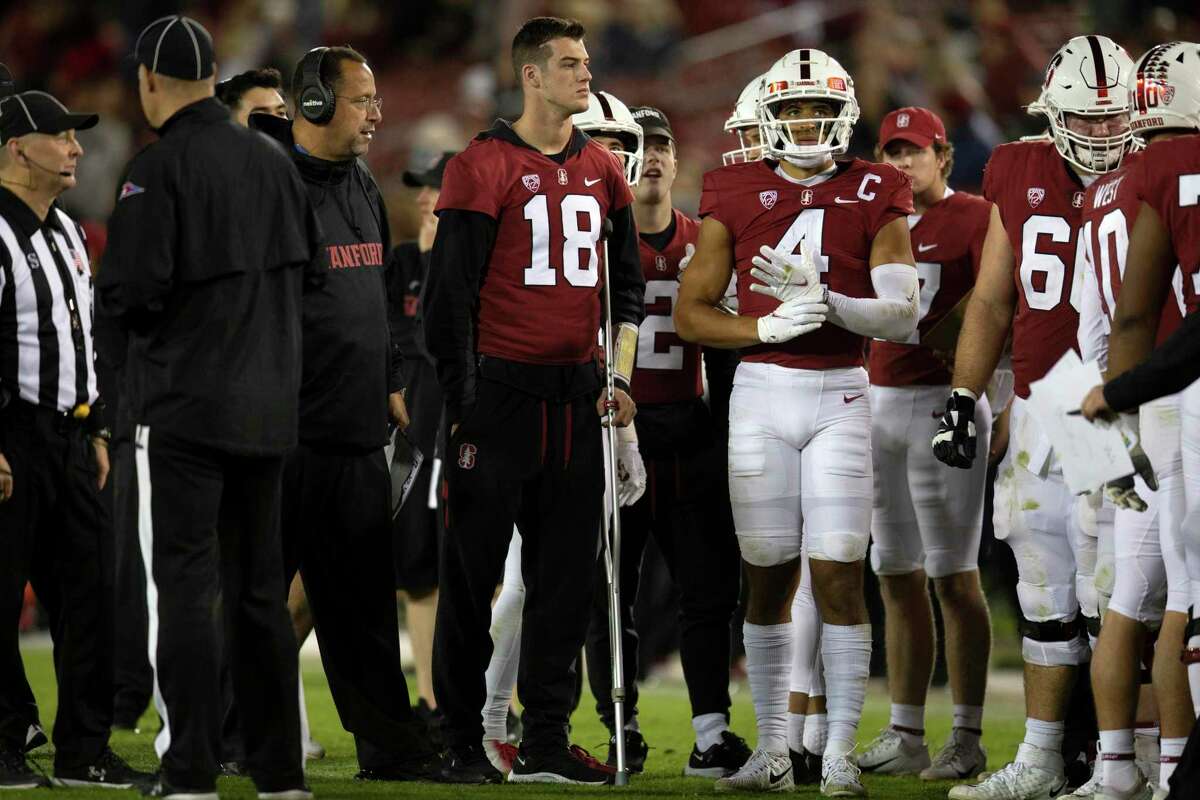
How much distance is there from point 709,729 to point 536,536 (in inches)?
36.8

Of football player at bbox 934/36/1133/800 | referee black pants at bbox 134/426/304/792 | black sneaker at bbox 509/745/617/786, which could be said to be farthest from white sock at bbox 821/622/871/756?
referee black pants at bbox 134/426/304/792

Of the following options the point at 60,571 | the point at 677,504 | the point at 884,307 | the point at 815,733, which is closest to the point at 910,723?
the point at 815,733

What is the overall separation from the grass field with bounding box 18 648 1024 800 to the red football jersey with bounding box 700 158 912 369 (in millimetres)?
1227

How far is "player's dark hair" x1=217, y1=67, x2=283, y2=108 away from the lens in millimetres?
5793

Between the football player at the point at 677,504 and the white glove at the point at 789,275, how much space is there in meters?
0.82

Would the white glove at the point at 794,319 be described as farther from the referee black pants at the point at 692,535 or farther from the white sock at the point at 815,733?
the white sock at the point at 815,733

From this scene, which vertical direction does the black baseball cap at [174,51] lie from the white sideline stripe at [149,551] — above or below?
above

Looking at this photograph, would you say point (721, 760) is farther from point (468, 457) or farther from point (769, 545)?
point (468, 457)

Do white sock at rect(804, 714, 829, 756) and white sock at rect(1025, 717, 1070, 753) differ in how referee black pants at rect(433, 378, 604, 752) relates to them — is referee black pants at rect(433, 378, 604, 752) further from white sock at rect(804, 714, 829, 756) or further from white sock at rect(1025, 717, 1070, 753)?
white sock at rect(1025, 717, 1070, 753)

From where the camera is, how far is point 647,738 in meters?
6.59

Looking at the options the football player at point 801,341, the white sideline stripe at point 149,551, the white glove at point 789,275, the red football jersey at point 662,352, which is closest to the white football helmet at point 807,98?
the football player at point 801,341

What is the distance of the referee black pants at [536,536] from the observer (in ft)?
16.1

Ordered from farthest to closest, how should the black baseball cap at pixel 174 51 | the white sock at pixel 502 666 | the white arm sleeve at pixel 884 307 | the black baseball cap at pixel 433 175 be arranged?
the black baseball cap at pixel 433 175, the white sock at pixel 502 666, the white arm sleeve at pixel 884 307, the black baseball cap at pixel 174 51

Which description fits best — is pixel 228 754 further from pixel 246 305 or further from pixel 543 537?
pixel 246 305
